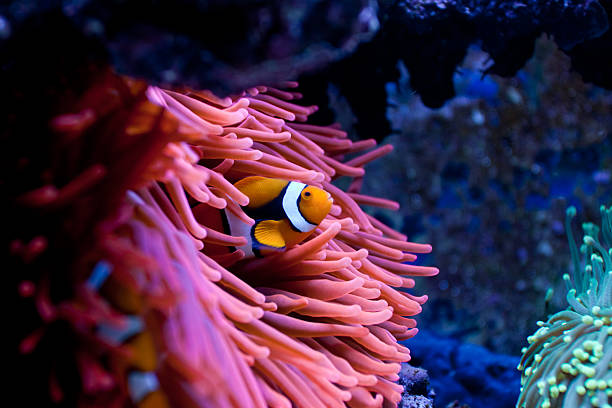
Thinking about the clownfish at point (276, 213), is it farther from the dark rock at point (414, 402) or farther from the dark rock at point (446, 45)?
the dark rock at point (446, 45)

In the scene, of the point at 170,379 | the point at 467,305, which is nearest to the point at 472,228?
the point at 467,305

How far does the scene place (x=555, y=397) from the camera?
126 cm

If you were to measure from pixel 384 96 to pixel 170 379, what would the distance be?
1.69m

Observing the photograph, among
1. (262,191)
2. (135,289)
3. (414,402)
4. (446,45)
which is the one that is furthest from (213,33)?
(446,45)

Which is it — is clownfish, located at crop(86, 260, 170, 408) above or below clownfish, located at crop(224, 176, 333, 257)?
above

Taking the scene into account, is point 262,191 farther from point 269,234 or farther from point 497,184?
point 497,184

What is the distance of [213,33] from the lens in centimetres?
68

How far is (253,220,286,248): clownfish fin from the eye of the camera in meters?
1.15

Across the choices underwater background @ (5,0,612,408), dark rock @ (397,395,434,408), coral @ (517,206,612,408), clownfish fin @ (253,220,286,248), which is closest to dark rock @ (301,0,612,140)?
underwater background @ (5,0,612,408)

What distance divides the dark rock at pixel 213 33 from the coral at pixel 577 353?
1.08m

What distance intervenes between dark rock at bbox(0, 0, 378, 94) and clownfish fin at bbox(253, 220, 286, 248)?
0.51 metres

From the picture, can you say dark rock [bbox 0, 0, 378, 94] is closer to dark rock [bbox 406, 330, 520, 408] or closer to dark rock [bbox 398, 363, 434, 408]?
dark rock [bbox 398, 363, 434, 408]

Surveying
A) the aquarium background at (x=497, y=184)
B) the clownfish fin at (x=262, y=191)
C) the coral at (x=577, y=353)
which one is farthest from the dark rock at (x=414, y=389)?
the aquarium background at (x=497, y=184)

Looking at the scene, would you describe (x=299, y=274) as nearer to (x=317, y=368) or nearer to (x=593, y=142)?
(x=317, y=368)
